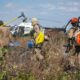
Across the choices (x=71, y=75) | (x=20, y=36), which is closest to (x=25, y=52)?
(x=71, y=75)

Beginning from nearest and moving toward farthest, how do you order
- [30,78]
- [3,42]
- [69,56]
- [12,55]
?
[30,78] → [12,55] → [69,56] → [3,42]

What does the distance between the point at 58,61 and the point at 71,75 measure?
2.64ft

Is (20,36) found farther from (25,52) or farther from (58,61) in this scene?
(58,61)

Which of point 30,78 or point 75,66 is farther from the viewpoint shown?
point 75,66

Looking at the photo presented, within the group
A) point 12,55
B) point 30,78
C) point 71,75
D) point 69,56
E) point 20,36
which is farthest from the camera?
point 20,36

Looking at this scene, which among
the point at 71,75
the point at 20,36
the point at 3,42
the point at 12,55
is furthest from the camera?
the point at 20,36

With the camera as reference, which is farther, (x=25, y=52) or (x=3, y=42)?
(x=3, y=42)

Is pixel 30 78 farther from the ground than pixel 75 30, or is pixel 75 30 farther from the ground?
pixel 75 30

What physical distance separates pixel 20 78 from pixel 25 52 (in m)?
3.74

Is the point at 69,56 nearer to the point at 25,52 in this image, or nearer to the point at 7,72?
the point at 25,52

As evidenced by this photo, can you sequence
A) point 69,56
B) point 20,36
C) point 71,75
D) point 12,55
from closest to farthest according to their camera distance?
point 71,75 < point 12,55 < point 69,56 < point 20,36

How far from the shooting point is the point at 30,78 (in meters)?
11.5

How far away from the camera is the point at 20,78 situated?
11.5m

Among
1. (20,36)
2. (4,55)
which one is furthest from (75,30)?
(20,36)
